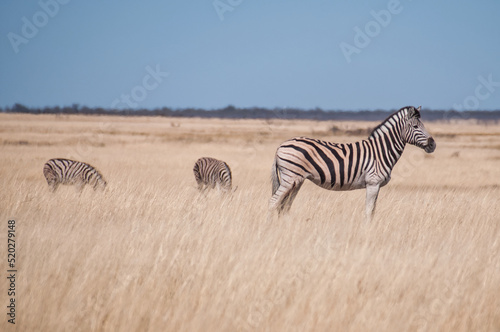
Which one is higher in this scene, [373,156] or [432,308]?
[373,156]

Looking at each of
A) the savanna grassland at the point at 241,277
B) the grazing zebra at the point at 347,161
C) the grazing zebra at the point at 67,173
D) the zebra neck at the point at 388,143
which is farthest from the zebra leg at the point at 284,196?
the grazing zebra at the point at 67,173

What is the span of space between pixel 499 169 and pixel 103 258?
1812 cm

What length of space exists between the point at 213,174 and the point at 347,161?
5.28 m

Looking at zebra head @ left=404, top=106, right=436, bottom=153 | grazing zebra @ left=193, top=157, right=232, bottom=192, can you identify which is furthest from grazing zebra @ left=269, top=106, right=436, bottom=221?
grazing zebra @ left=193, top=157, right=232, bottom=192

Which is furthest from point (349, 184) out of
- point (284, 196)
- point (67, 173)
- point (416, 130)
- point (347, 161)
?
point (67, 173)

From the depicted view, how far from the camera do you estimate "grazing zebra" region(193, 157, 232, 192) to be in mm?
12688

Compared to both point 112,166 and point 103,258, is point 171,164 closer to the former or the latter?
point 112,166

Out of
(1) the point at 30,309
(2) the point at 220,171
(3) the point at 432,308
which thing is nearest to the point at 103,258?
(1) the point at 30,309

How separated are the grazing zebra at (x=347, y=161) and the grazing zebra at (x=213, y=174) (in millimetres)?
4453

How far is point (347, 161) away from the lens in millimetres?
8133

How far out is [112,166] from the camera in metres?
19.3

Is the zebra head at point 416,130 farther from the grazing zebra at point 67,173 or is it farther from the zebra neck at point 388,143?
the grazing zebra at point 67,173

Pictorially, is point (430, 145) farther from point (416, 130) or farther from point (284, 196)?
point (284, 196)

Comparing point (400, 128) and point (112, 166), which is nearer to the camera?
point (400, 128)
